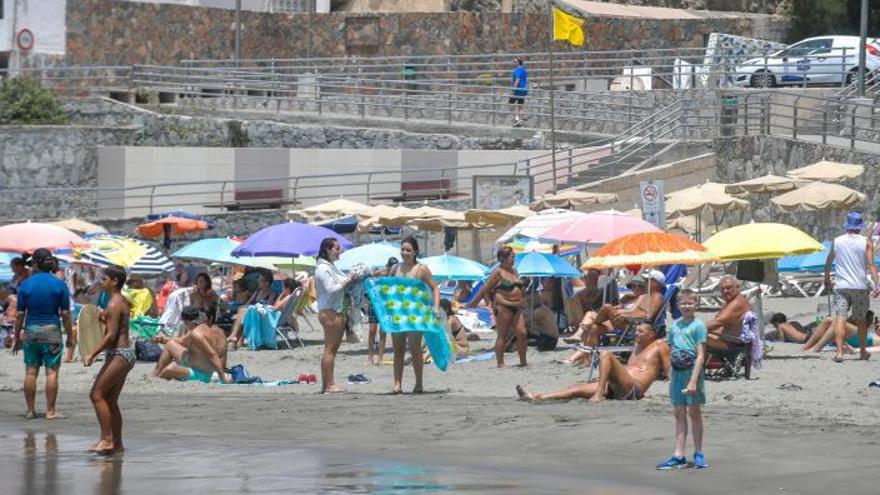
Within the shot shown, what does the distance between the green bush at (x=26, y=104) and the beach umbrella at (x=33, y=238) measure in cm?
1521

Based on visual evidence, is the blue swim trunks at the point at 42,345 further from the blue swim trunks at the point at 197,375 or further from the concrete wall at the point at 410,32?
the concrete wall at the point at 410,32

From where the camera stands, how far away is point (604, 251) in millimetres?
18531

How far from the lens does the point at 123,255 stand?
2303 cm

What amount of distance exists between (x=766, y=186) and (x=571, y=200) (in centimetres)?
325

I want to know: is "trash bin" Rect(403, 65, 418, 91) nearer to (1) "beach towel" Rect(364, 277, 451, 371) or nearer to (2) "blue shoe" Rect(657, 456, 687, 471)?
(1) "beach towel" Rect(364, 277, 451, 371)

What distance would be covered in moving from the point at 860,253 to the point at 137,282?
9751 mm

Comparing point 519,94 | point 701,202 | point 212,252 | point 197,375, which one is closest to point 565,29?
point 519,94

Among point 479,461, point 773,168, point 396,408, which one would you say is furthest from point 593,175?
point 479,461

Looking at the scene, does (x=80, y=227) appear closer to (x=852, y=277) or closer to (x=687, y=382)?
(x=852, y=277)

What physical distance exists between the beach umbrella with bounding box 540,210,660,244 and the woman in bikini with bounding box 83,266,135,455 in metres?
8.13

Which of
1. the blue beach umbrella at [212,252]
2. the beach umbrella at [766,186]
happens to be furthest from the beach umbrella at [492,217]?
the blue beach umbrella at [212,252]

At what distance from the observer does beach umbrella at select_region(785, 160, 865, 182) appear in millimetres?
26422

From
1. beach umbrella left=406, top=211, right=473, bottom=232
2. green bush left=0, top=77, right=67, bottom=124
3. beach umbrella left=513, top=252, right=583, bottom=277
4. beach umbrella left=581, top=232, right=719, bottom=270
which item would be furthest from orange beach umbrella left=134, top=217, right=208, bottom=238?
beach umbrella left=581, top=232, right=719, bottom=270

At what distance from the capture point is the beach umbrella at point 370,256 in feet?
72.8
